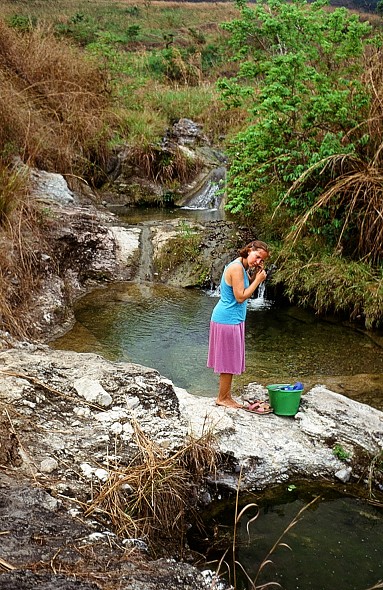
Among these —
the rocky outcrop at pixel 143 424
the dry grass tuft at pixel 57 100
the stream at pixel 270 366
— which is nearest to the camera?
the stream at pixel 270 366

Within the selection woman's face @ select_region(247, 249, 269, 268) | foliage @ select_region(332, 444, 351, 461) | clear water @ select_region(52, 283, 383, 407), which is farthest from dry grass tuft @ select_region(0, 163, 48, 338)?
foliage @ select_region(332, 444, 351, 461)

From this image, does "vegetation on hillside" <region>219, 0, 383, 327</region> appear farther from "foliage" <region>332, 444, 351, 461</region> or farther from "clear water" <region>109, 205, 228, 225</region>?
"foliage" <region>332, 444, 351, 461</region>

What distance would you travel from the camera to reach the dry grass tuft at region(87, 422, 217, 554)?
3246 millimetres

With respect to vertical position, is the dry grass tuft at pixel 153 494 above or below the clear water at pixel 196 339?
above

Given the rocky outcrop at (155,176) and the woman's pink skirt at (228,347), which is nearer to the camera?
the woman's pink skirt at (228,347)

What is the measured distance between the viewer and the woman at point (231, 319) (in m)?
4.52

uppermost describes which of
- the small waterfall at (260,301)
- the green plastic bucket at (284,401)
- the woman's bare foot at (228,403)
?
the green plastic bucket at (284,401)

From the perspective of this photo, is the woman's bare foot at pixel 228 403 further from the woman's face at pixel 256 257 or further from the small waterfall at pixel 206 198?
the small waterfall at pixel 206 198

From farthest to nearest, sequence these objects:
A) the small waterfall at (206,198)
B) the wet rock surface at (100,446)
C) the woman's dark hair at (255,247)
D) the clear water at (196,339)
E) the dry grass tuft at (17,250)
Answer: the small waterfall at (206,198) → the dry grass tuft at (17,250) → the clear water at (196,339) → the woman's dark hair at (255,247) → the wet rock surface at (100,446)

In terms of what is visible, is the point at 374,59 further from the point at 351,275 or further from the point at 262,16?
the point at 351,275

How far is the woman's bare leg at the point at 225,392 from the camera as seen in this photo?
466 centimetres

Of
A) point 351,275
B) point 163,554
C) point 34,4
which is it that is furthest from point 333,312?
point 34,4

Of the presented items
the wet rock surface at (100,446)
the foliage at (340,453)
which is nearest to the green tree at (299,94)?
the wet rock surface at (100,446)

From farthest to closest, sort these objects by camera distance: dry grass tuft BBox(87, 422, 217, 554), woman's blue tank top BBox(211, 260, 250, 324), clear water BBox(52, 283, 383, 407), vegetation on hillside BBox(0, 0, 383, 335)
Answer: vegetation on hillside BBox(0, 0, 383, 335)
clear water BBox(52, 283, 383, 407)
woman's blue tank top BBox(211, 260, 250, 324)
dry grass tuft BBox(87, 422, 217, 554)
